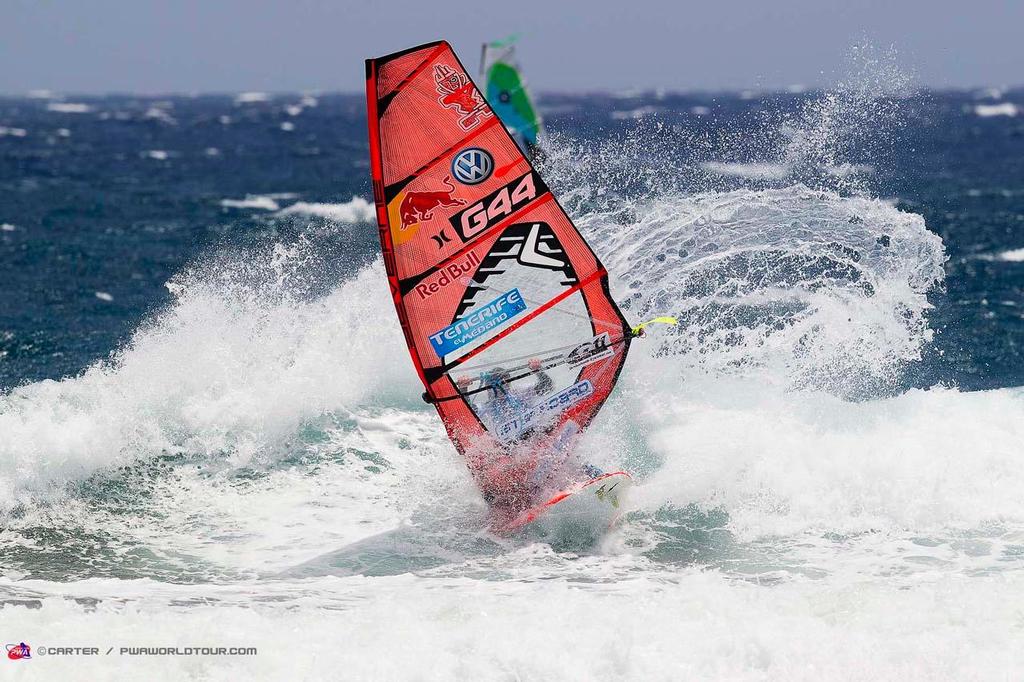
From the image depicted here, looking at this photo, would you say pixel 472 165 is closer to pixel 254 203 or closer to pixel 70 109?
pixel 254 203

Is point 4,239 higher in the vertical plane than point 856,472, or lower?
higher

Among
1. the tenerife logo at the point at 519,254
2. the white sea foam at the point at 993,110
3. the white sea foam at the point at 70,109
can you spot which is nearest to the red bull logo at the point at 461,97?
the tenerife logo at the point at 519,254

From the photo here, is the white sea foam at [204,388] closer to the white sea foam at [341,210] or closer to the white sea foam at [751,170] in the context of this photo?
the white sea foam at [751,170]

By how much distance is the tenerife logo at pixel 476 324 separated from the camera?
917cm

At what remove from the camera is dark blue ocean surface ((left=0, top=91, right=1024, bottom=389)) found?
15.0 m

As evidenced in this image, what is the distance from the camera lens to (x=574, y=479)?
30.5ft

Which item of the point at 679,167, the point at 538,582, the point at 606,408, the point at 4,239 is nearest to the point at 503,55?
the point at 679,167

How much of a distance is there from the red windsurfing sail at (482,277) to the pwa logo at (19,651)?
3.61 meters

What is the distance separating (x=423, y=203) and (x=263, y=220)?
748 inches

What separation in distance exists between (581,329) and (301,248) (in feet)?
44.9

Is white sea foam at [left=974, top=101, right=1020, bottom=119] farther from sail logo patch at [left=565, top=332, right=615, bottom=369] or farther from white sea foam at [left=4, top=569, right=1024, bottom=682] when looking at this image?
white sea foam at [left=4, top=569, right=1024, bottom=682]

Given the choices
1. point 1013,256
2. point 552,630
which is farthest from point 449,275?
point 1013,256

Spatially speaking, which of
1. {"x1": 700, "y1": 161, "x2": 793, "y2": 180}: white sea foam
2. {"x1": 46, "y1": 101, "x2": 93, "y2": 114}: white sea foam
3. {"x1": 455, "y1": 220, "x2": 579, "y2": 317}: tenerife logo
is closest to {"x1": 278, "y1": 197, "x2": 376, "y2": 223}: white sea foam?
{"x1": 700, "y1": 161, "x2": 793, "y2": 180}: white sea foam

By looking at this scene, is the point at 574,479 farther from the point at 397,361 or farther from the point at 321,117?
the point at 321,117
